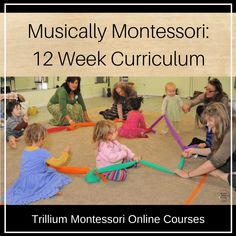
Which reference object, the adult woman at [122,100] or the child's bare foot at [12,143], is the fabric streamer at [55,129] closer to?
the child's bare foot at [12,143]

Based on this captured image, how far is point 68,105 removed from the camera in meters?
3.01

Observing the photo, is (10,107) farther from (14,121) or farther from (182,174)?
(182,174)

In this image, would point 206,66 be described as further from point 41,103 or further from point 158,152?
point 41,103

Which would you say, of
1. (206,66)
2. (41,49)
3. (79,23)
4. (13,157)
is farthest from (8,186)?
(206,66)

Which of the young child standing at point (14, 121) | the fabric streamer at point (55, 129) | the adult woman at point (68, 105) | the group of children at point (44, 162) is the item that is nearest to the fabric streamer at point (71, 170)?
the group of children at point (44, 162)

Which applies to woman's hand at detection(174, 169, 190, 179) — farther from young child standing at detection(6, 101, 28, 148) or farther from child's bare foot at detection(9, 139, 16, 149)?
young child standing at detection(6, 101, 28, 148)

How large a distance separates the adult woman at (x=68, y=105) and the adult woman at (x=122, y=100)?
12.6 inches

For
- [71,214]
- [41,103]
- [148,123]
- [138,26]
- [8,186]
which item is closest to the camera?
[138,26]

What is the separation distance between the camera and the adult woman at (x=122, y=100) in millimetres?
3024

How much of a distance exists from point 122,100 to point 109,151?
155 cm

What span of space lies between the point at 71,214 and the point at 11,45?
599mm

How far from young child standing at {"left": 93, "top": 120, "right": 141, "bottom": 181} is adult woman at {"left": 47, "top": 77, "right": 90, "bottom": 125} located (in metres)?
1.20

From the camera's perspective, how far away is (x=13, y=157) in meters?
1.96

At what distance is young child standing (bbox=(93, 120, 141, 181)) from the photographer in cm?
157
